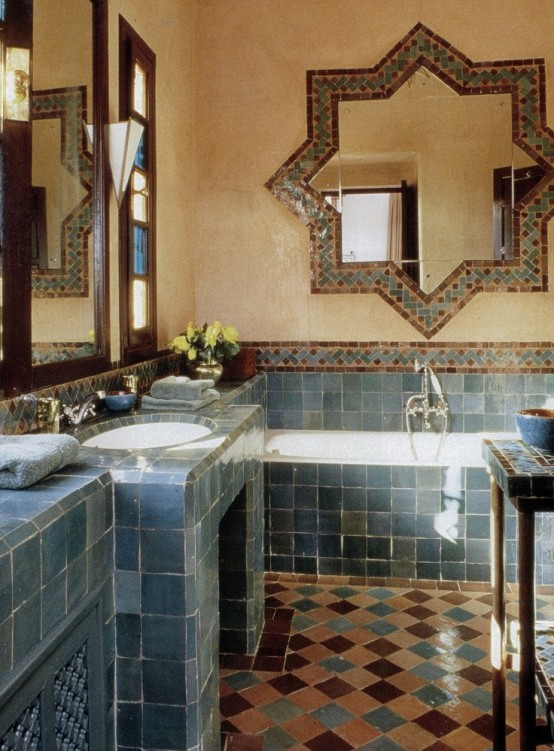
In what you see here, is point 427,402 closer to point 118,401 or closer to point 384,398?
point 384,398

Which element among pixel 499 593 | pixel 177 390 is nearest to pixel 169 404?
pixel 177 390

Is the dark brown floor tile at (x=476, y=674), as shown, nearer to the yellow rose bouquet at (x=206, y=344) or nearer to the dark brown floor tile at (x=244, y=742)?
the dark brown floor tile at (x=244, y=742)

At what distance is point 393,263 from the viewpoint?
407cm

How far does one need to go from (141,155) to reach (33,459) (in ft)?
6.81

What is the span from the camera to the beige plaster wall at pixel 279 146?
4.03 m

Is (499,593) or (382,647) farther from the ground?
(499,593)

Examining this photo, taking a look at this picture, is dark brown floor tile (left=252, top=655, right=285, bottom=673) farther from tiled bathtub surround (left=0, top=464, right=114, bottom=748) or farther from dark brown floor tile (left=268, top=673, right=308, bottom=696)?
tiled bathtub surround (left=0, top=464, right=114, bottom=748)

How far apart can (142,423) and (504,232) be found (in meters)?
2.62

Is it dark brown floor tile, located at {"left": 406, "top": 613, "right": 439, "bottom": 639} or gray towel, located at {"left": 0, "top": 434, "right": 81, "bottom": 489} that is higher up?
gray towel, located at {"left": 0, "top": 434, "right": 81, "bottom": 489}

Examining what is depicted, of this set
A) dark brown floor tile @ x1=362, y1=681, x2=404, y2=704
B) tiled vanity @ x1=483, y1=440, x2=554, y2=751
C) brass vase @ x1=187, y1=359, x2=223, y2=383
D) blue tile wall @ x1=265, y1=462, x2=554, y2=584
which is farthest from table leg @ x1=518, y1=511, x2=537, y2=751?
brass vase @ x1=187, y1=359, x2=223, y2=383

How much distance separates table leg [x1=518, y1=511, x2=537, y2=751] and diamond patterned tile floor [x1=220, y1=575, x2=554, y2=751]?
1.88 ft

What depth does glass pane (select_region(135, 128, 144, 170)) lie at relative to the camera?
3032mm

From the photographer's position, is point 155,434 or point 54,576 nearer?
point 54,576

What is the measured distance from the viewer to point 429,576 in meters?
3.30
